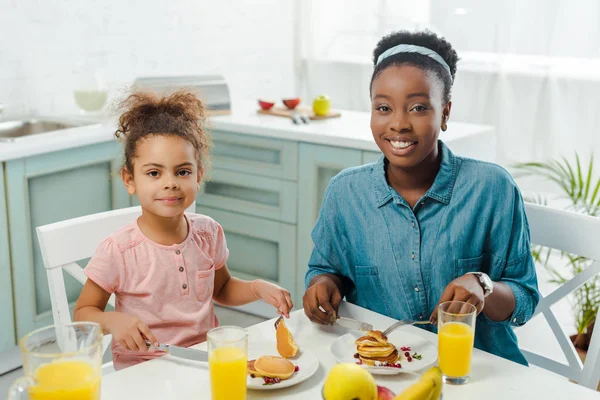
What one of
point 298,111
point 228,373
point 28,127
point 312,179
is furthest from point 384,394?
point 28,127

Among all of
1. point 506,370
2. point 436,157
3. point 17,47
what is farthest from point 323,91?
point 506,370

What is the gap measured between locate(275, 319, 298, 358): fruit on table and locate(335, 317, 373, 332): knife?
11 centimetres

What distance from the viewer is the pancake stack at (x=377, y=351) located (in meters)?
1.23

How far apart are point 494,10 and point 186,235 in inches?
100

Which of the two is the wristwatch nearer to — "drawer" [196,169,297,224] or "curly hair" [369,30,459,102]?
"curly hair" [369,30,459,102]

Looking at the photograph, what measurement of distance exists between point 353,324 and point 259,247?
69.1 inches

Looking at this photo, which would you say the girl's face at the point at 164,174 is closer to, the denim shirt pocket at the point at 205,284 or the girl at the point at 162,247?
the girl at the point at 162,247

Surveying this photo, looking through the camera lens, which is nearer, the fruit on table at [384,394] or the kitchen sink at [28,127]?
the fruit on table at [384,394]

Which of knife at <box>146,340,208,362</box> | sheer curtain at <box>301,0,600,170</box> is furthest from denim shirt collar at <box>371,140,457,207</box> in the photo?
→ sheer curtain at <box>301,0,600,170</box>

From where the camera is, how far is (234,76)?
13.6 feet

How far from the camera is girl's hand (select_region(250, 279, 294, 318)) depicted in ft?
4.74

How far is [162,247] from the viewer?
5.10 feet

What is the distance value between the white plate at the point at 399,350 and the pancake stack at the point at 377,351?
0.05ft

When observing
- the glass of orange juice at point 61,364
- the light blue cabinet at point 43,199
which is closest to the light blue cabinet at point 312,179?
the light blue cabinet at point 43,199
